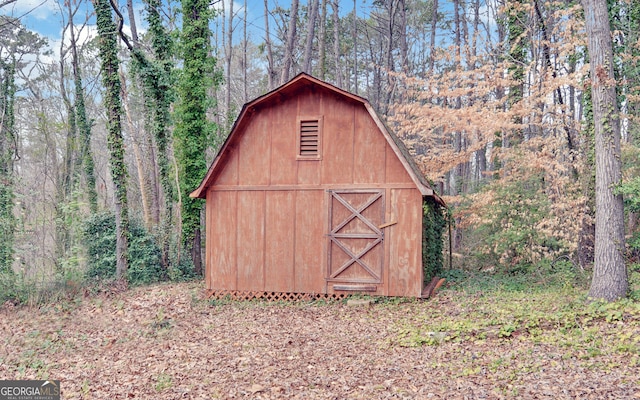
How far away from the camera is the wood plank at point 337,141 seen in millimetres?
9930

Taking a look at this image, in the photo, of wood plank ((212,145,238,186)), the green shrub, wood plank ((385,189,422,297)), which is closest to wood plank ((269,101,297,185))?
wood plank ((212,145,238,186))

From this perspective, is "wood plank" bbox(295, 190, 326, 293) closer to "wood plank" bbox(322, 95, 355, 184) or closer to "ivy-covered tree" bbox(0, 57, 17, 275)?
"wood plank" bbox(322, 95, 355, 184)

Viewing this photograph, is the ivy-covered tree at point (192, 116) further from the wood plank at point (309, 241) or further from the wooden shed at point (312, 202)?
the wood plank at point (309, 241)

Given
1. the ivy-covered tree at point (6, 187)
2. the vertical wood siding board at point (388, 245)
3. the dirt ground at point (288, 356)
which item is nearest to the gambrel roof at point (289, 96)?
the vertical wood siding board at point (388, 245)

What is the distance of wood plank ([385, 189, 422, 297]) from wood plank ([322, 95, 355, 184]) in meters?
1.25

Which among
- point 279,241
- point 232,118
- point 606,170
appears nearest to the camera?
point 606,170

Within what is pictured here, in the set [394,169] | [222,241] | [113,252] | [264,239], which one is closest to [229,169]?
[222,241]

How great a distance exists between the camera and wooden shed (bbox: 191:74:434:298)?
9.66 metres

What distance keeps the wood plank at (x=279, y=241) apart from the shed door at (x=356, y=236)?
953 mm

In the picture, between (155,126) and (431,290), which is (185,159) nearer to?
(155,126)

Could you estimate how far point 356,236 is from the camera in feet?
32.4

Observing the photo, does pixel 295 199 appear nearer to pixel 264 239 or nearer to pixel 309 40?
pixel 264 239

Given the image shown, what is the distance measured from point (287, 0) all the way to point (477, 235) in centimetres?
1440

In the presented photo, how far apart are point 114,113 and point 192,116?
2214 mm
